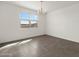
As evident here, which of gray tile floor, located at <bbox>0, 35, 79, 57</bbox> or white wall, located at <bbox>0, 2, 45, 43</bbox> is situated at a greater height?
white wall, located at <bbox>0, 2, 45, 43</bbox>

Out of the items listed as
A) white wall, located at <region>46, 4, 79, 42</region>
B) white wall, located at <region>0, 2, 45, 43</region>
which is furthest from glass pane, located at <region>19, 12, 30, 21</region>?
white wall, located at <region>46, 4, 79, 42</region>

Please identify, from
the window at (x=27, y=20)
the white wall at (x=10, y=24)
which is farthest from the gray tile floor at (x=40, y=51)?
the window at (x=27, y=20)

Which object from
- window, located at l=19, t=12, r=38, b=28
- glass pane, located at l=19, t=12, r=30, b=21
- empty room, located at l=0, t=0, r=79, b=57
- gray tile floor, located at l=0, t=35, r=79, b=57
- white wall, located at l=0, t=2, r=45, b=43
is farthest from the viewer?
window, located at l=19, t=12, r=38, b=28

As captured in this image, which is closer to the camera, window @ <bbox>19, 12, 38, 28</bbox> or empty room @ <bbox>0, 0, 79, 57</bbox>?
empty room @ <bbox>0, 0, 79, 57</bbox>

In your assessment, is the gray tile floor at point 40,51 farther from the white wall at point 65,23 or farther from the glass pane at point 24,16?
the glass pane at point 24,16

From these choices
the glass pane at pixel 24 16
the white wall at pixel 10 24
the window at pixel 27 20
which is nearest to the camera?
the white wall at pixel 10 24

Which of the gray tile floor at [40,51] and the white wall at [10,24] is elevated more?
the white wall at [10,24]

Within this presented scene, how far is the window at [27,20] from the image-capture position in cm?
589

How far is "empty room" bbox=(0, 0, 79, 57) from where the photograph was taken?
13.3ft

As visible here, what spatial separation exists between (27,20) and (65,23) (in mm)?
2830

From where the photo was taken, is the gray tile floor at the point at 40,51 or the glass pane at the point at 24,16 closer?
the gray tile floor at the point at 40,51

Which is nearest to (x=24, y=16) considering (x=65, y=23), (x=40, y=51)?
(x=65, y=23)

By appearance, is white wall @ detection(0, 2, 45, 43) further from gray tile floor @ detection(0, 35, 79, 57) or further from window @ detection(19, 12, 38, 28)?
gray tile floor @ detection(0, 35, 79, 57)

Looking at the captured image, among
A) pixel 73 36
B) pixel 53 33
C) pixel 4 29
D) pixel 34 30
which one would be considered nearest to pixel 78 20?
pixel 73 36
